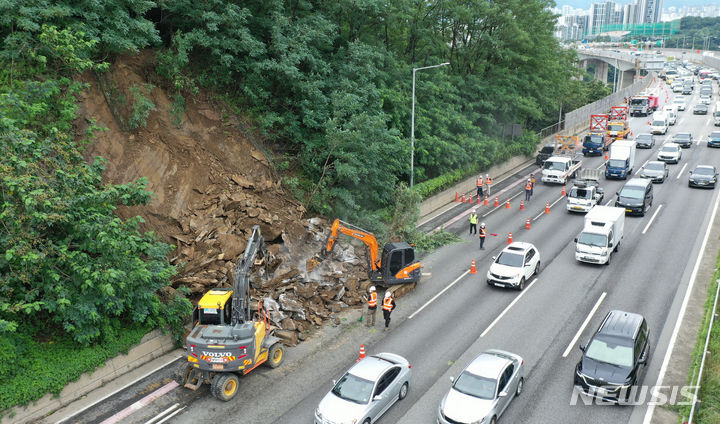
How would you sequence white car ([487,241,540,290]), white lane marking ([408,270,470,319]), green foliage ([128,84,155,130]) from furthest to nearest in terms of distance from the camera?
white car ([487,241,540,290]) < green foliage ([128,84,155,130]) < white lane marking ([408,270,470,319])

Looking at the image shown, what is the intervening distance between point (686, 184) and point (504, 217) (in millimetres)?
15386

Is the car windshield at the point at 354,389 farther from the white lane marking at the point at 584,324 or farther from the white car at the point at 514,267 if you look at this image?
the white car at the point at 514,267

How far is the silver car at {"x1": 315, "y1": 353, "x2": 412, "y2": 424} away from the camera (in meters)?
15.1

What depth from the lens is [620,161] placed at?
1657 inches

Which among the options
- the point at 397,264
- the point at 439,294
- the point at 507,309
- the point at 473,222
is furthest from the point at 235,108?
the point at 507,309

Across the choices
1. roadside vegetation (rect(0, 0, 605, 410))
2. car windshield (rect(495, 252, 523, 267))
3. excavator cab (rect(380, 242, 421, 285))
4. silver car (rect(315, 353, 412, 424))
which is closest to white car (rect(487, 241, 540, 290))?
car windshield (rect(495, 252, 523, 267))

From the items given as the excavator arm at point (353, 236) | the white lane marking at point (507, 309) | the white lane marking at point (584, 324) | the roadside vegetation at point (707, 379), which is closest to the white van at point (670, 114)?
the white lane marking at point (507, 309)

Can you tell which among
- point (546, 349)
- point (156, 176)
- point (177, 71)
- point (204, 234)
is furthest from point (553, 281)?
point (177, 71)

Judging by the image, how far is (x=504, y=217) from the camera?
35.8 m

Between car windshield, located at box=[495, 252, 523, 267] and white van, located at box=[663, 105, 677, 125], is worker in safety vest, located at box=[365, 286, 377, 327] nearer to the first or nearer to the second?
car windshield, located at box=[495, 252, 523, 267]

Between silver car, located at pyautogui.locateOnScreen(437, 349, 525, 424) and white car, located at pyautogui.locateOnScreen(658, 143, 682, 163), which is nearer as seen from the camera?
silver car, located at pyautogui.locateOnScreen(437, 349, 525, 424)

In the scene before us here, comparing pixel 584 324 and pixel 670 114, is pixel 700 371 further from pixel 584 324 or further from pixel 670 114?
pixel 670 114

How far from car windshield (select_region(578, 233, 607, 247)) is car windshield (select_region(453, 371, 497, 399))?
45.8ft

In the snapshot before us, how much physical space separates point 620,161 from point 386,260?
87.2ft
